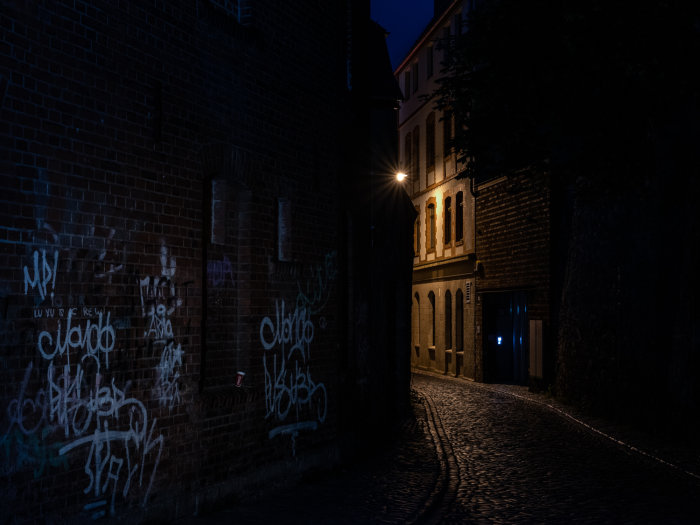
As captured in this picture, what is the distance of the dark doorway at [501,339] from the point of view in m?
25.1

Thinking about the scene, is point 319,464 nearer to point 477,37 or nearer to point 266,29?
point 266,29

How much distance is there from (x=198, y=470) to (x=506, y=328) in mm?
18375

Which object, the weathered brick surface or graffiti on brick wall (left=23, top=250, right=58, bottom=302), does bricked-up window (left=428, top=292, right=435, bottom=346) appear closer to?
the weathered brick surface

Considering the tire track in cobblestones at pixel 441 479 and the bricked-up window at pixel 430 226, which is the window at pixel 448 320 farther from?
the tire track in cobblestones at pixel 441 479

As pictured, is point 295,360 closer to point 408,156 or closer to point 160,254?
point 160,254

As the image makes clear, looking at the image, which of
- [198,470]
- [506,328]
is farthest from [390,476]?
[506,328]

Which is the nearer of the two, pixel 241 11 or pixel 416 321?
pixel 241 11

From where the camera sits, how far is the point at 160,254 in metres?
7.64

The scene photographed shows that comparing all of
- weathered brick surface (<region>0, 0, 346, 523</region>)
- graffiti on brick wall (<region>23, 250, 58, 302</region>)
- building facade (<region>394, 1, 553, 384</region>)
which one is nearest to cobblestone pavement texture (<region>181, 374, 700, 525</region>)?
weathered brick surface (<region>0, 0, 346, 523</region>)

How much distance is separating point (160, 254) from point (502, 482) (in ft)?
16.3

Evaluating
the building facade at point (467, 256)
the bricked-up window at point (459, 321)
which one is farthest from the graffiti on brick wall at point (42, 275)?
the bricked-up window at point (459, 321)

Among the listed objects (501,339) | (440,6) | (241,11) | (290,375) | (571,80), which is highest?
(440,6)

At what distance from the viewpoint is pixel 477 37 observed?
14.8m

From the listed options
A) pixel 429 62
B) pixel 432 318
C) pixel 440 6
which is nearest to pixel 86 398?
pixel 432 318
